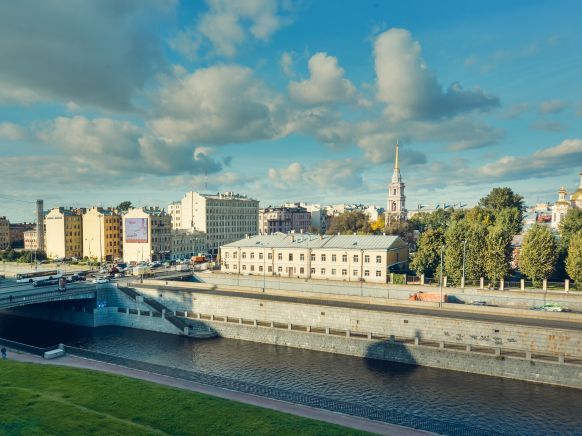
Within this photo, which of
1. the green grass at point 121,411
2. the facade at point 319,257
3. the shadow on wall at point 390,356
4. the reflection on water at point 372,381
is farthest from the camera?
the facade at point 319,257

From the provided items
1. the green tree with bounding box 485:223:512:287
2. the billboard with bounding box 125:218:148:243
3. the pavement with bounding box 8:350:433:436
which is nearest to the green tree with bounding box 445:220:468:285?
the green tree with bounding box 485:223:512:287

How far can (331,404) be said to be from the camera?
110ft

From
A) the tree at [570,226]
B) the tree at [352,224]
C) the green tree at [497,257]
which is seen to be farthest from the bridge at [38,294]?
the tree at [570,226]

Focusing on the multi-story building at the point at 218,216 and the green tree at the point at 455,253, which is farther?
the multi-story building at the point at 218,216

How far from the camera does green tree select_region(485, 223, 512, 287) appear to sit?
65.8 metres

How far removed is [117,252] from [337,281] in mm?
88779

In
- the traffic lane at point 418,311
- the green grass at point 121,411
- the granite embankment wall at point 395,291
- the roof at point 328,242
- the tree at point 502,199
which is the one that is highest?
the tree at point 502,199

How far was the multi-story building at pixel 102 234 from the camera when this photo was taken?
446 feet

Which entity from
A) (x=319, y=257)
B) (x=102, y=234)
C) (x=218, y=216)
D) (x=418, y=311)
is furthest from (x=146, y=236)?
(x=418, y=311)

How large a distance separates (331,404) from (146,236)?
102312 mm

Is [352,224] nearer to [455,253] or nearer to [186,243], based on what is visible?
[186,243]

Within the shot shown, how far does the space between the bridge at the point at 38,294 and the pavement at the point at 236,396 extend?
16.3m

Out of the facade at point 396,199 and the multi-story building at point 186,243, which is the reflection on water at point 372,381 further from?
the facade at point 396,199

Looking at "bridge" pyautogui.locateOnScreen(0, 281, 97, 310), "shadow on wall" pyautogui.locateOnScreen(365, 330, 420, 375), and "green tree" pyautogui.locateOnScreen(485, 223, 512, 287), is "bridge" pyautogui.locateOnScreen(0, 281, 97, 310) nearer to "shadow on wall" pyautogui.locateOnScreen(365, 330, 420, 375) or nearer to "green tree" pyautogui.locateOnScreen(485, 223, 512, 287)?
"shadow on wall" pyautogui.locateOnScreen(365, 330, 420, 375)
